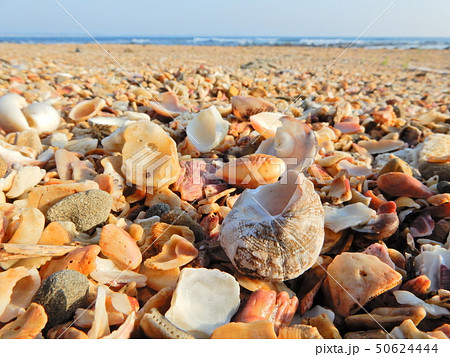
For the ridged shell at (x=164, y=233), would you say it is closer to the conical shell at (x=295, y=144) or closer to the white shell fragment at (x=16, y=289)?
the white shell fragment at (x=16, y=289)

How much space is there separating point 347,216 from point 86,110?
95.3 inches

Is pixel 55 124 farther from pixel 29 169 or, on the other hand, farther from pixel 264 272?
pixel 264 272

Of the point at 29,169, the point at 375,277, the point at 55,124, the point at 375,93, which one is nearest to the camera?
the point at 375,277

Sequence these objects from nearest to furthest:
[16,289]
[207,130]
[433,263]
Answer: [16,289]
[433,263]
[207,130]

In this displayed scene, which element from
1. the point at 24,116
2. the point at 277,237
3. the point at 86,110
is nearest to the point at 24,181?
the point at 24,116

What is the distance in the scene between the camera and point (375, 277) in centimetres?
140

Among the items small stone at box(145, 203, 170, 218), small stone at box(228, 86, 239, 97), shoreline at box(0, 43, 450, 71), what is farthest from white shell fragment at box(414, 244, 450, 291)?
shoreline at box(0, 43, 450, 71)

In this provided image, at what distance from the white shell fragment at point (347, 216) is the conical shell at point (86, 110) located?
2117mm

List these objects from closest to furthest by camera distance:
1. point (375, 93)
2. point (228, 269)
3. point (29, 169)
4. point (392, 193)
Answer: point (228, 269), point (29, 169), point (392, 193), point (375, 93)

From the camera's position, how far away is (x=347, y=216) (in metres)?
1.77

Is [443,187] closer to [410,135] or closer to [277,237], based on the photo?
[410,135]

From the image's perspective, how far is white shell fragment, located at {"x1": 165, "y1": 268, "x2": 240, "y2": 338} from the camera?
1.27m

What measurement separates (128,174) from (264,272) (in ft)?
3.34

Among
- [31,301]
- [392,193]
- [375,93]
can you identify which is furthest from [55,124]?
[375,93]
